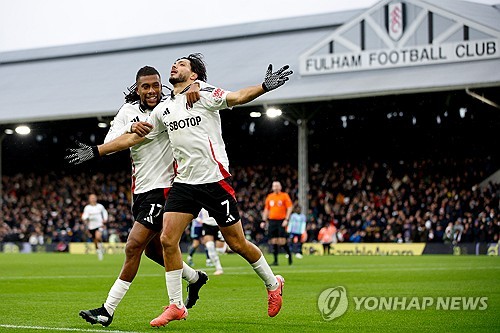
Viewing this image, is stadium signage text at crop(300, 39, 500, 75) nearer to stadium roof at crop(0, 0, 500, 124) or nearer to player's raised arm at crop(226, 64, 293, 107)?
stadium roof at crop(0, 0, 500, 124)

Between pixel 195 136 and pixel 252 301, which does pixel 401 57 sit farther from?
pixel 195 136

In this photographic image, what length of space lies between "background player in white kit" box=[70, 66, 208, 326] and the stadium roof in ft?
74.7

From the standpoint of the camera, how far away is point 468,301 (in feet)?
37.9

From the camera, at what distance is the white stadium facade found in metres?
33.5

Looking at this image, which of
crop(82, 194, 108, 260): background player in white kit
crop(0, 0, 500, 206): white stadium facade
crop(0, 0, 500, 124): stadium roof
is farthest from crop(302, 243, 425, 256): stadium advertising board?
crop(82, 194, 108, 260): background player in white kit

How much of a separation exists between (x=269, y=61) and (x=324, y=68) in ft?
15.4

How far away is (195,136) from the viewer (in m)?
8.98

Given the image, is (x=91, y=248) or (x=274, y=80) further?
(x=91, y=248)

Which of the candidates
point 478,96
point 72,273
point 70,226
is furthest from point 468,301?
point 70,226

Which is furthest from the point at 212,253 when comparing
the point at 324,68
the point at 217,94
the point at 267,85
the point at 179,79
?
the point at 324,68

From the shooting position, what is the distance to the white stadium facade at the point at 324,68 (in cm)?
3353

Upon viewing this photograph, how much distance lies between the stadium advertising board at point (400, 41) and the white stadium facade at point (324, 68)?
38 millimetres
